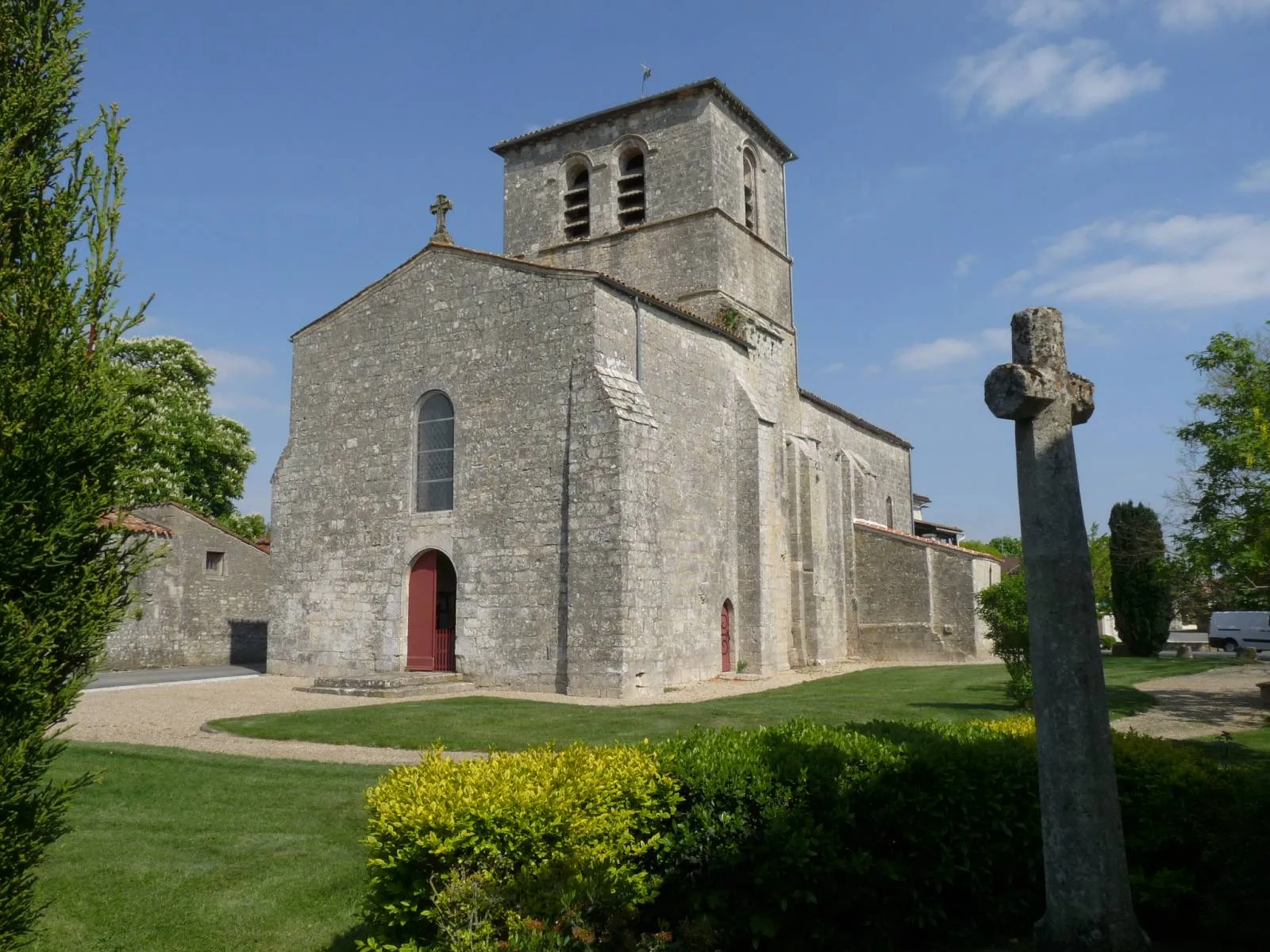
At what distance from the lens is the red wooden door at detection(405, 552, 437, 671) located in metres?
19.4

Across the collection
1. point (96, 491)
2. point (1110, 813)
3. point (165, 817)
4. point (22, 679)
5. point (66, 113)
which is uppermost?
point (66, 113)

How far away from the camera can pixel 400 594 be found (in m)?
19.6

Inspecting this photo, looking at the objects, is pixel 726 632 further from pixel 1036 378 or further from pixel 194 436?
pixel 194 436

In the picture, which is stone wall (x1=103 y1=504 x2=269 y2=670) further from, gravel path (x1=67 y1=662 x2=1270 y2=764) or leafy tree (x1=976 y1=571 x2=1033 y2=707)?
leafy tree (x1=976 y1=571 x2=1033 y2=707)

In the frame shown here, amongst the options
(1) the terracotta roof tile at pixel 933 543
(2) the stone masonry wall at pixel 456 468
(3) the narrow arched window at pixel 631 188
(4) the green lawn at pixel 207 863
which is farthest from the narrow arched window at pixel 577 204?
(4) the green lawn at pixel 207 863

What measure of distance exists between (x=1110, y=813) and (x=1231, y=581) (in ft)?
45.6

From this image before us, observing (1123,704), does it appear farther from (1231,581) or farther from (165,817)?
(165,817)

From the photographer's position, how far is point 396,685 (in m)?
17.5

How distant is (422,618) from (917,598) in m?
15.6

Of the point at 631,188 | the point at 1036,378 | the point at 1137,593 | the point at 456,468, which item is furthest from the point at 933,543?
the point at 1036,378

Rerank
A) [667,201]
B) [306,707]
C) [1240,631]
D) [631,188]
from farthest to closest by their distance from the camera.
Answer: [1240,631] → [631,188] → [667,201] → [306,707]

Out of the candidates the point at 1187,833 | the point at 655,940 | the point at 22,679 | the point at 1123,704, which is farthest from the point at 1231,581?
the point at 22,679

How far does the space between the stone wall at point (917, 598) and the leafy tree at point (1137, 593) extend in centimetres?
385

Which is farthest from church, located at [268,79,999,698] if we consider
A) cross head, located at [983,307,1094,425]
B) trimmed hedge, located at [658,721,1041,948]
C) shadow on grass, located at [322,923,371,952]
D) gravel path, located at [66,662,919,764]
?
cross head, located at [983,307,1094,425]
